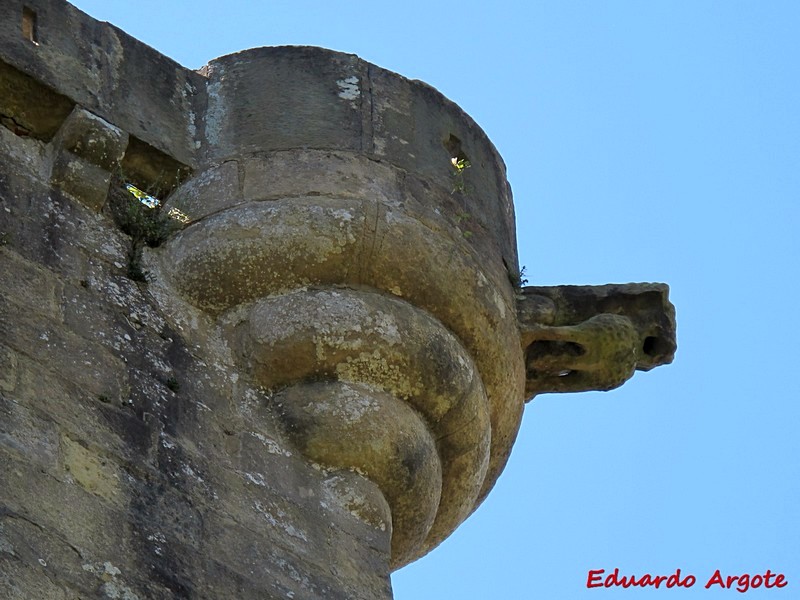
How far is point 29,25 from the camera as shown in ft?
21.3

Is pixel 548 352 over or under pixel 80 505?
over

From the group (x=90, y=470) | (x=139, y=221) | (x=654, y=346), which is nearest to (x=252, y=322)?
Result: (x=139, y=221)

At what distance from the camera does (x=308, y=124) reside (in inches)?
264

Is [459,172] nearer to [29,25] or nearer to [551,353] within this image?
[551,353]

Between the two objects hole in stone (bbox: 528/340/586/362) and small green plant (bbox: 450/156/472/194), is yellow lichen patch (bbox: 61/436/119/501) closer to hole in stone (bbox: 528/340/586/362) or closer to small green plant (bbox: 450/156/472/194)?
small green plant (bbox: 450/156/472/194)

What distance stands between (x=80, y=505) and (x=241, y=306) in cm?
127

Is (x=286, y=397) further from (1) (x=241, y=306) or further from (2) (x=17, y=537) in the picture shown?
(2) (x=17, y=537)

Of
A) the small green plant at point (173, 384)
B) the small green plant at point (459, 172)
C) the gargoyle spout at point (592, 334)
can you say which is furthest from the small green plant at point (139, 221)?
the gargoyle spout at point (592, 334)

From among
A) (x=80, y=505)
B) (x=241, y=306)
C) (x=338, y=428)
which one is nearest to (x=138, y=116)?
(x=241, y=306)

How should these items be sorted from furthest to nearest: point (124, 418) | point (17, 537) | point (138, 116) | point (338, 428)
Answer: point (138, 116)
point (338, 428)
point (124, 418)
point (17, 537)

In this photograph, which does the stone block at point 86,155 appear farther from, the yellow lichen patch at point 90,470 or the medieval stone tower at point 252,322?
the yellow lichen patch at point 90,470

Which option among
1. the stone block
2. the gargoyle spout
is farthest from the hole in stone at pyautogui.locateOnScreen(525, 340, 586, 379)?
the stone block

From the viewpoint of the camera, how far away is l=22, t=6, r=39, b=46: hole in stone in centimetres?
646

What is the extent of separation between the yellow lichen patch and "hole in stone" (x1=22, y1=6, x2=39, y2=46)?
167 cm
